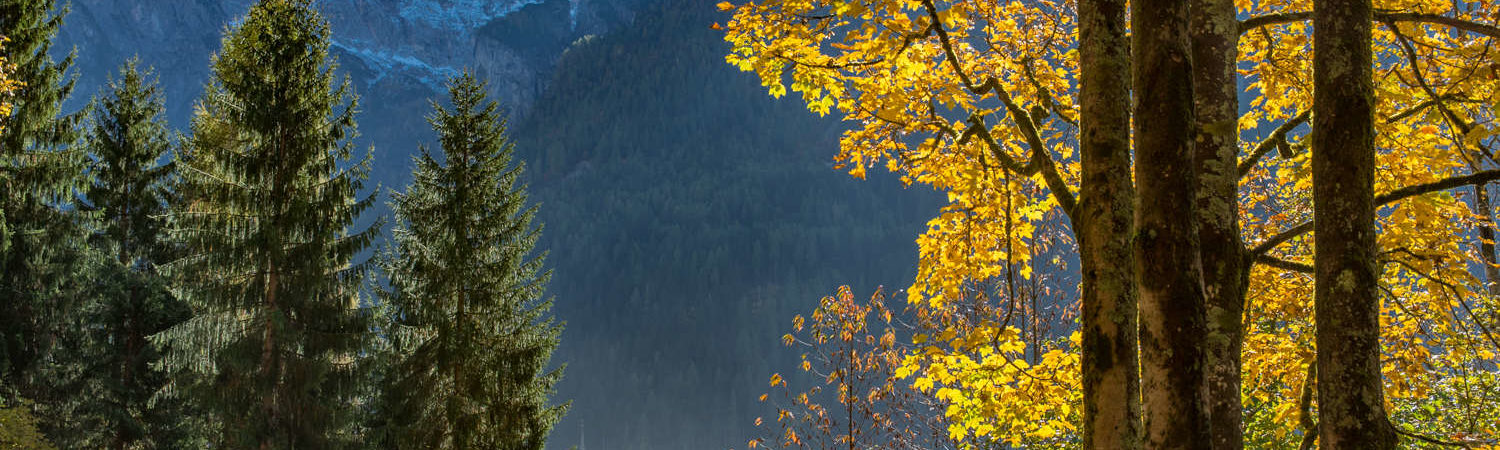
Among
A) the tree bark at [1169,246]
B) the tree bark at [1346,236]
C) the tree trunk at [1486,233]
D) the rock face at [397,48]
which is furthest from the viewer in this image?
the rock face at [397,48]

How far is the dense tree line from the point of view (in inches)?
540

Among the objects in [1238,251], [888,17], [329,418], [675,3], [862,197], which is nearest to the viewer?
[1238,251]

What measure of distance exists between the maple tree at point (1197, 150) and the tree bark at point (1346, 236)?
0.40 meters

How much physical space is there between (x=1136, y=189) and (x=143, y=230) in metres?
20.1

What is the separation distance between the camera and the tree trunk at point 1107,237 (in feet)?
9.28

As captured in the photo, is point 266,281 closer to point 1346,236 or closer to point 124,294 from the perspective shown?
point 124,294

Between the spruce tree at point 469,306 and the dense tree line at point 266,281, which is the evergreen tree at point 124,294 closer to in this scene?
the dense tree line at point 266,281

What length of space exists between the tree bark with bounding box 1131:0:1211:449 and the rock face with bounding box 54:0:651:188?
183 meters

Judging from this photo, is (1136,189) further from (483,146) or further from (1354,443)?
(483,146)

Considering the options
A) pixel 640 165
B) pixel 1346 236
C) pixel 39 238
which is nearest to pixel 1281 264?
pixel 1346 236

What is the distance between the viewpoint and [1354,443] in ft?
9.98

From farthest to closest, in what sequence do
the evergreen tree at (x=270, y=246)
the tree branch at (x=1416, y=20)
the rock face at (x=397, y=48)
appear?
the rock face at (x=397, y=48)
the evergreen tree at (x=270, y=246)
the tree branch at (x=1416, y=20)

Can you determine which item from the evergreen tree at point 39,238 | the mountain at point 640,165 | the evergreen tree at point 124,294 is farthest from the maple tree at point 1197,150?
the mountain at point 640,165

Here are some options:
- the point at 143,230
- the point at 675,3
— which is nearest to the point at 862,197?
the point at 675,3
